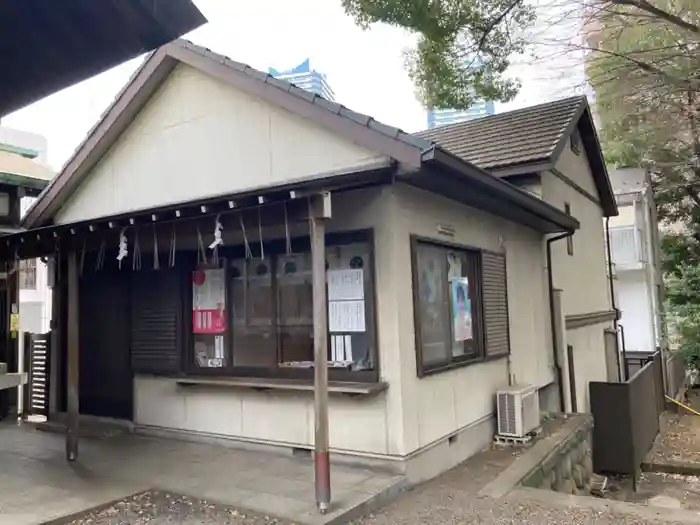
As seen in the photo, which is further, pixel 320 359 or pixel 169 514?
pixel 320 359

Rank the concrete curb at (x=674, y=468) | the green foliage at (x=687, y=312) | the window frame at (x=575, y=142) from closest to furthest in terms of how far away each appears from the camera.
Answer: the concrete curb at (x=674, y=468) → the window frame at (x=575, y=142) → the green foliage at (x=687, y=312)

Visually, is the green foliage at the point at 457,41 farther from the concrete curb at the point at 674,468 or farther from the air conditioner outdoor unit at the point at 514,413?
the concrete curb at the point at 674,468

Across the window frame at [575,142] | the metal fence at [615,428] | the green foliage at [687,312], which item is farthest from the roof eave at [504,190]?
the green foliage at [687,312]

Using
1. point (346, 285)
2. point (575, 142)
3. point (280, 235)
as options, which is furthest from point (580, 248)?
point (280, 235)

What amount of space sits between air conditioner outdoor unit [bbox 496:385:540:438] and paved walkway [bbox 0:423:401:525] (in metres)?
2.37

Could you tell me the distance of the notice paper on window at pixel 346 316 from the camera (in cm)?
587

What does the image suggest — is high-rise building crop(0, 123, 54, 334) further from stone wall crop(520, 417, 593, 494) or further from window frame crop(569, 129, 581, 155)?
window frame crop(569, 129, 581, 155)

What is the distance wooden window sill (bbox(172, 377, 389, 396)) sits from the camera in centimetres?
556

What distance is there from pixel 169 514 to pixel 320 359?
1.65m

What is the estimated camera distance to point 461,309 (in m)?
7.04

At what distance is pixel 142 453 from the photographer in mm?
6535

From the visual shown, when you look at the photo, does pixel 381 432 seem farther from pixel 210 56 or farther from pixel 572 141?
pixel 572 141

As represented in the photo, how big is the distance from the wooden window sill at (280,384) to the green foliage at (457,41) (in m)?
6.92

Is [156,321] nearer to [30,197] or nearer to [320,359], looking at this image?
[320,359]
